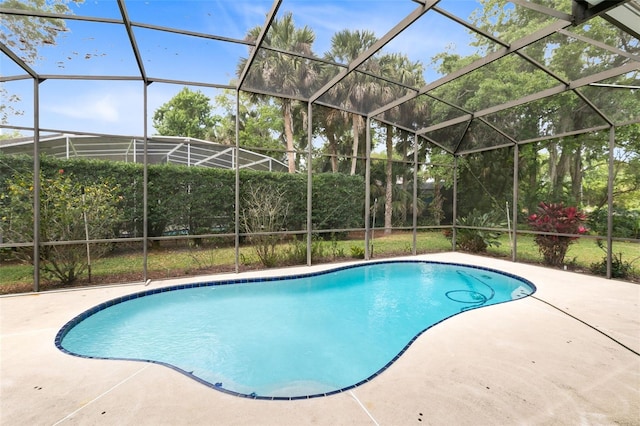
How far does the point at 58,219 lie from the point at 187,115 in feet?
74.8

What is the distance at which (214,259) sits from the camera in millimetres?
7691

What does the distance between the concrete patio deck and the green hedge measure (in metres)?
3.57

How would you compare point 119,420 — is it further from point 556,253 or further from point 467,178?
point 467,178

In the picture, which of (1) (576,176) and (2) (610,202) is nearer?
(2) (610,202)

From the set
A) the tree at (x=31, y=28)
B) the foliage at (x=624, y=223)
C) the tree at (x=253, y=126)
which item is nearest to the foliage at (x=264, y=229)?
the tree at (x=31, y=28)

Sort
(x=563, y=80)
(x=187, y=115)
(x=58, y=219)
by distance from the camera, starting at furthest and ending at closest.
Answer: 1. (x=187, y=115)
2. (x=563, y=80)
3. (x=58, y=219)

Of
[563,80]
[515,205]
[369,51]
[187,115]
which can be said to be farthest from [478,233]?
[187,115]

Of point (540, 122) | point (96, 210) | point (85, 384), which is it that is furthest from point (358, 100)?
point (85, 384)

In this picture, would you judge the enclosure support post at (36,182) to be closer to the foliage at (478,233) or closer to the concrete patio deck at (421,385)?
the concrete patio deck at (421,385)

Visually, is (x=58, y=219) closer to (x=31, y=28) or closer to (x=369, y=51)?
(x=31, y=28)

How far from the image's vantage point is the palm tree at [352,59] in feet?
18.3

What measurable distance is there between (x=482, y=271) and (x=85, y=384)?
7.58 m

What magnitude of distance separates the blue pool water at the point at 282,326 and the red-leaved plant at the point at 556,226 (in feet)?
6.63

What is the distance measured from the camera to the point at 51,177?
20.3ft
